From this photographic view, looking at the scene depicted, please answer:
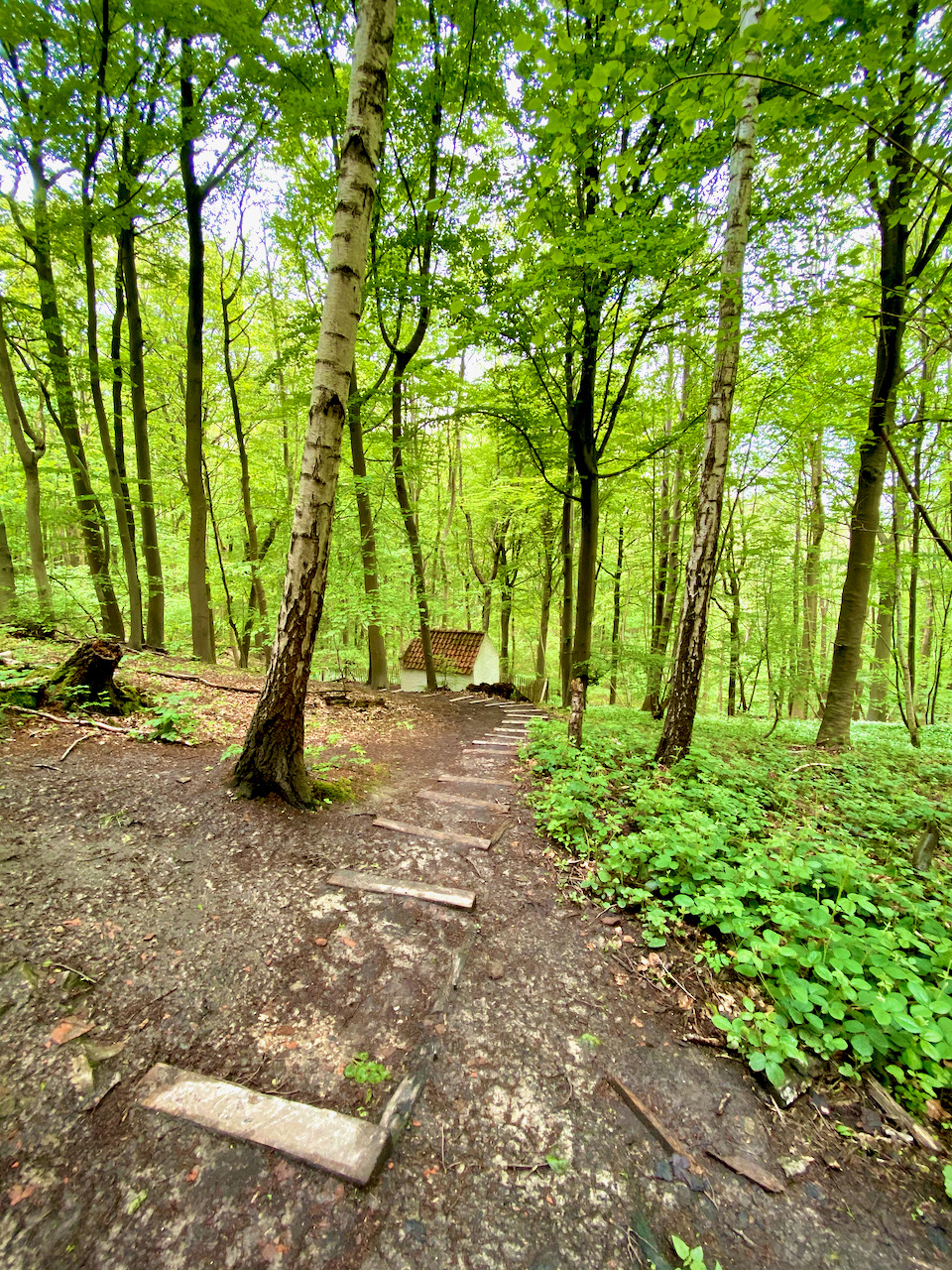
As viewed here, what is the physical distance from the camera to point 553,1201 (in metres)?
1.42

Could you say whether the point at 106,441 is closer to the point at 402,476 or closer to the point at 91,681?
the point at 402,476

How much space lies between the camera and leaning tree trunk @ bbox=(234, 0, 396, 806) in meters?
3.39

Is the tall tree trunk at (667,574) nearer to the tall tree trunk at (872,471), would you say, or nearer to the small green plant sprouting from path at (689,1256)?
the tall tree trunk at (872,471)

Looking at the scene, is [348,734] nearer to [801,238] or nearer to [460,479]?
[801,238]

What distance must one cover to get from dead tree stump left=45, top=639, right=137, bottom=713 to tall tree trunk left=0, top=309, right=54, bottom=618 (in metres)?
4.09

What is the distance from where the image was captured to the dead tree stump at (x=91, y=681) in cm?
466

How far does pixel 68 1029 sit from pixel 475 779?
11.5 ft

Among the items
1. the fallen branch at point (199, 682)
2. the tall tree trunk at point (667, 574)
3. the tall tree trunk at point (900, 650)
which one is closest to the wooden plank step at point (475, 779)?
the fallen branch at point (199, 682)

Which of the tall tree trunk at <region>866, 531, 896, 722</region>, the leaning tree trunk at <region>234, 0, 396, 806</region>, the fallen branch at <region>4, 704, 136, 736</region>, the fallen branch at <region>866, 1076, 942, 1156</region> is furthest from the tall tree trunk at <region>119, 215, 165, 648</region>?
the tall tree trunk at <region>866, 531, 896, 722</region>

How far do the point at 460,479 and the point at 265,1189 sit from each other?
18.9 meters

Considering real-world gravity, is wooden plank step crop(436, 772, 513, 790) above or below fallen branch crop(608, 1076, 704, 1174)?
above

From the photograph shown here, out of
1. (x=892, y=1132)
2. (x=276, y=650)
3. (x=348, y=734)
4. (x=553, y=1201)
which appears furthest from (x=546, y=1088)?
(x=348, y=734)

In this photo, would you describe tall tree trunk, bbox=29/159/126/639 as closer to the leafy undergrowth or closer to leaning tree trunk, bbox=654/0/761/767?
the leafy undergrowth

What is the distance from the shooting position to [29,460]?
7359 mm
